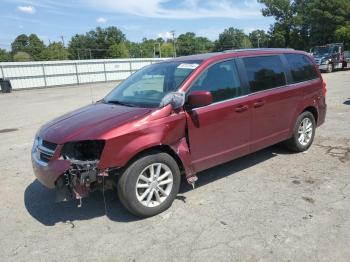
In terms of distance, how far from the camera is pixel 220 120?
4.84 meters

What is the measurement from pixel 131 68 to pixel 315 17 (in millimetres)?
39518

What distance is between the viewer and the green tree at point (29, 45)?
10019 cm

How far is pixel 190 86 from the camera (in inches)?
183

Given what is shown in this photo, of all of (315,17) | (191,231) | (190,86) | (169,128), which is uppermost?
(315,17)

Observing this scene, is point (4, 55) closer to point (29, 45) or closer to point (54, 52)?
point (54, 52)

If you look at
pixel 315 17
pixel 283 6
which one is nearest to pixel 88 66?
pixel 315 17

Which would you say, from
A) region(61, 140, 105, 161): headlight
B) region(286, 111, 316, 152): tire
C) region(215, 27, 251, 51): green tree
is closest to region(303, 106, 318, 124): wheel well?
region(286, 111, 316, 152): tire

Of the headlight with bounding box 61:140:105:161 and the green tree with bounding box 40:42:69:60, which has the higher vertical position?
the green tree with bounding box 40:42:69:60

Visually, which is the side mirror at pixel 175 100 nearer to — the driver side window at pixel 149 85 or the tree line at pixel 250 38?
the driver side window at pixel 149 85

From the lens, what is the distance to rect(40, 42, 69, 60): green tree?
94.5 m

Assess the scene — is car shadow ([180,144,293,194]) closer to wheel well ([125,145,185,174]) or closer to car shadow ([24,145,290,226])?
car shadow ([24,145,290,226])

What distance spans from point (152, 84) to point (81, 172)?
1.78 metres

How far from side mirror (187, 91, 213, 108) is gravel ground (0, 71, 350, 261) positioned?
1251 mm

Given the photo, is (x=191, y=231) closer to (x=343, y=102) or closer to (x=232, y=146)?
(x=232, y=146)
